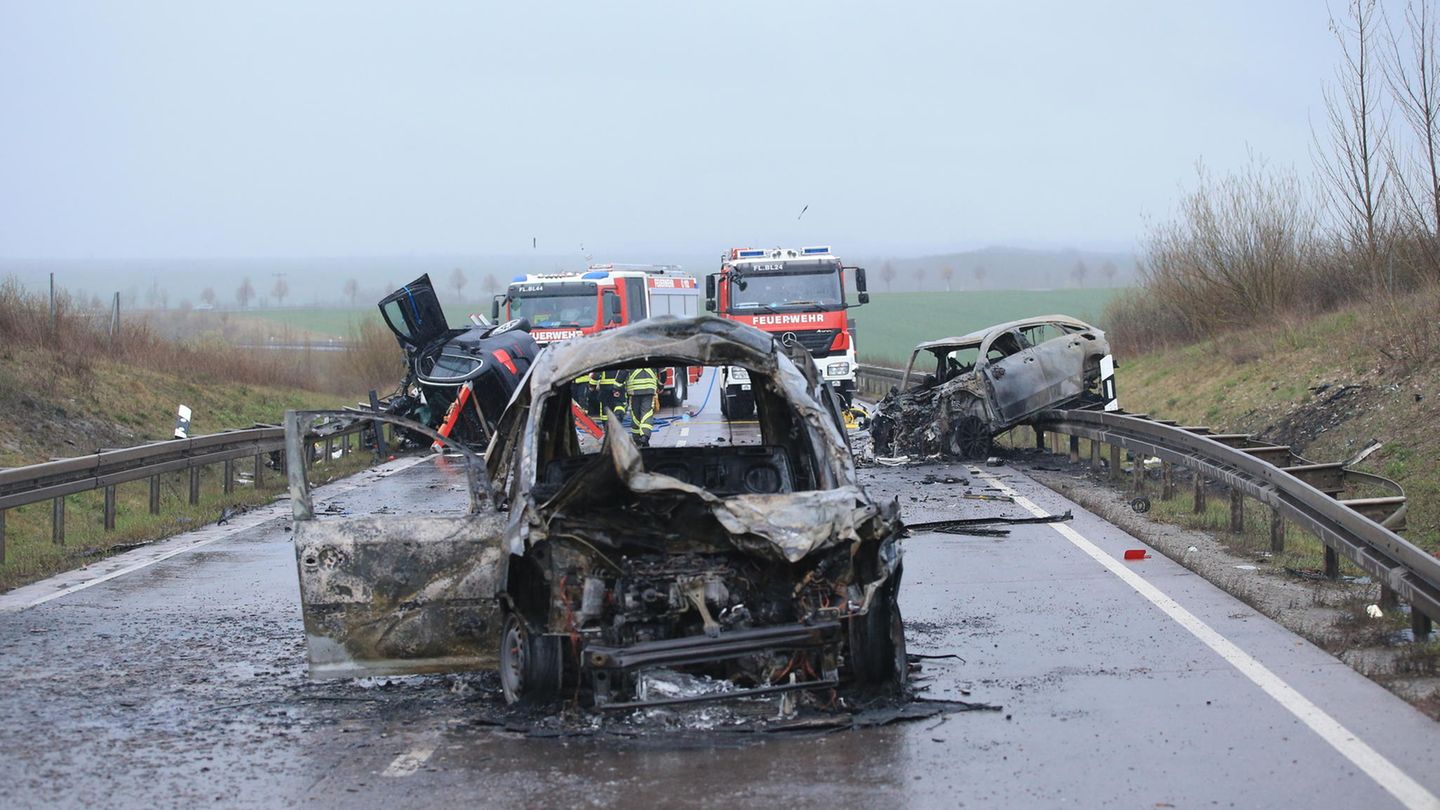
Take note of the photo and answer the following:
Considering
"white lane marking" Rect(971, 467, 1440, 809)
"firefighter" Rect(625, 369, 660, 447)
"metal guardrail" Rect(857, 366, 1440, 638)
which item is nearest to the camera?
"white lane marking" Rect(971, 467, 1440, 809)

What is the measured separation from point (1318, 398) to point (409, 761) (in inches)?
676

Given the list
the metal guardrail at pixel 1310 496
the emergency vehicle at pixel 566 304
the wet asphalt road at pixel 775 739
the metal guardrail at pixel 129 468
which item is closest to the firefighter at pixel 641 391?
the emergency vehicle at pixel 566 304

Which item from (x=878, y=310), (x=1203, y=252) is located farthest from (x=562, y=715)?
(x=878, y=310)

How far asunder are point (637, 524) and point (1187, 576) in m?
5.11

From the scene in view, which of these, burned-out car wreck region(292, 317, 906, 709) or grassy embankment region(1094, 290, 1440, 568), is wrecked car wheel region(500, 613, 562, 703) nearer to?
burned-out car wreck region(292, 317, 906, 709)

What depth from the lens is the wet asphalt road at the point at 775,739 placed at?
19.7 feet

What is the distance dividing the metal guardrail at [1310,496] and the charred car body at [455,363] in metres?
8.89

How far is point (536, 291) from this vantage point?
30625mm

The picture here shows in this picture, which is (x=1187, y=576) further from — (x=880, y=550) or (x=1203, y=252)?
(x=1203, y=252)

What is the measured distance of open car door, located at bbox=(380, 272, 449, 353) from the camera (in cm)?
2316

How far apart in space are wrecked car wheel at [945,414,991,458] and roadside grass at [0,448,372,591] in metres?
8.27

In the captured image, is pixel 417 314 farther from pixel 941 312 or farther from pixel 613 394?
pixel 941 312

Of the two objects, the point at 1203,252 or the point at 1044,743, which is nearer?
the point at 1044,743

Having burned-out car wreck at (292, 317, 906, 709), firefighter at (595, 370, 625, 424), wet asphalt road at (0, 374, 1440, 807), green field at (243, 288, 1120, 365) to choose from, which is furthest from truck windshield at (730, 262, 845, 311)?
green field at (243, 288, 1120, 365)
